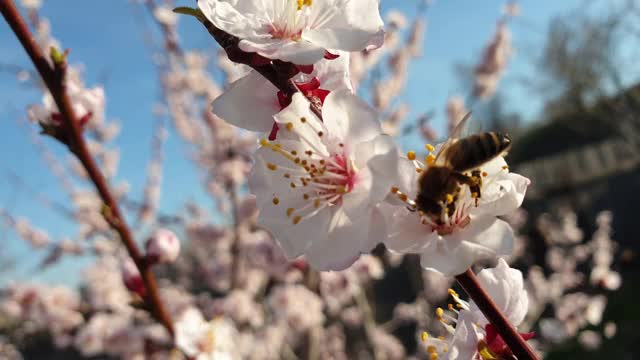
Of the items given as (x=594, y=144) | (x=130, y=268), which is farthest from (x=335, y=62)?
(x=594, y=144)

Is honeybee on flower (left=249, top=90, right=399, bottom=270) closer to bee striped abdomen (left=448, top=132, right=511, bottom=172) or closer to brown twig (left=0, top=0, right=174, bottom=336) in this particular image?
bee striped abdomen (left=448, top=132, right=511, bottom=172)

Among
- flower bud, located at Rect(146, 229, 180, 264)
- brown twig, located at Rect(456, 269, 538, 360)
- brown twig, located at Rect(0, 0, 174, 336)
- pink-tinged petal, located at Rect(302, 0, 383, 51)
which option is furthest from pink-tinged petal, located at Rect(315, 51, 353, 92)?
flower bud, located at Rect(146, 229, 180, 264)

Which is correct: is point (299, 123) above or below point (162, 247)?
above

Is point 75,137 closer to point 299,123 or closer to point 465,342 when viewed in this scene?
point 299,123

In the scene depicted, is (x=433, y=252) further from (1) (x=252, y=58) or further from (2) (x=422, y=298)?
(2) (x=422, y=298)

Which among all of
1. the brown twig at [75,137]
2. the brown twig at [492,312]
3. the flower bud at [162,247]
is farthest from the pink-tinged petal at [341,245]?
the flower bud at [162,247]

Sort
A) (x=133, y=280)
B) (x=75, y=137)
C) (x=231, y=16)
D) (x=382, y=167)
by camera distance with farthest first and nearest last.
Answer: (x=133, y=280) → (x=75, y=137) → (x=231, y=16) → (x=382, y=167)

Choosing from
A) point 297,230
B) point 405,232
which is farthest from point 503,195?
point 297,230
